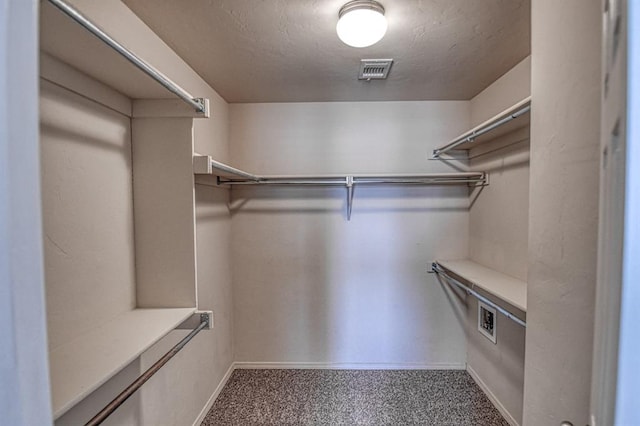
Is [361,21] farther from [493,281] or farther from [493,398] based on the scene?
[493,398]

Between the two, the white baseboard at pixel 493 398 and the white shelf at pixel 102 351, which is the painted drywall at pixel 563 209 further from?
the white baseboard at pixel 493 398

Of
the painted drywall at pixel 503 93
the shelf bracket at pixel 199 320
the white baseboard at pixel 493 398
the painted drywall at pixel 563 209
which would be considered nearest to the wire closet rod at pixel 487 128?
the painted drywall at pixel 503 93

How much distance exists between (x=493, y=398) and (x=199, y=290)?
7.29ft

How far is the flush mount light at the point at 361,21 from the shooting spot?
1.26m

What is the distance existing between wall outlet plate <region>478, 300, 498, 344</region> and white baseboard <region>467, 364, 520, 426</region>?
0.39 meters

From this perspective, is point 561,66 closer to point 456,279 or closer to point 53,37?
point 53,37

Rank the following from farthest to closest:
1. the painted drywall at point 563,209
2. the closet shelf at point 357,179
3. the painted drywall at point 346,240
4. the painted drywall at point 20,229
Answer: the painted drywall at point 346,240, the closet shelf at point 357,179, the painted drywall at point 563,209, the painted drywall at point 20,229

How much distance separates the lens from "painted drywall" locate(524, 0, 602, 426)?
62 cm

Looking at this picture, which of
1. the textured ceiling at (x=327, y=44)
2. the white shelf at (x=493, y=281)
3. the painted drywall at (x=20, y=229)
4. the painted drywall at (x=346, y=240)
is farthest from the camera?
the painted drywall at (x=346, y=240)

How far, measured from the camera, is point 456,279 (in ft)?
7.87

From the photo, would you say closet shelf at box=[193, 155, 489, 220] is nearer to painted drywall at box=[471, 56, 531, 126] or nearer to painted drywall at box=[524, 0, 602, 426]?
painted drywall at box=[471, 56, 531, 126]

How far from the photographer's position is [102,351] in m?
0.92

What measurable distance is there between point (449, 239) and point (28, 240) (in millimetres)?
2630

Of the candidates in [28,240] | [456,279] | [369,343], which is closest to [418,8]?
[28,240]
